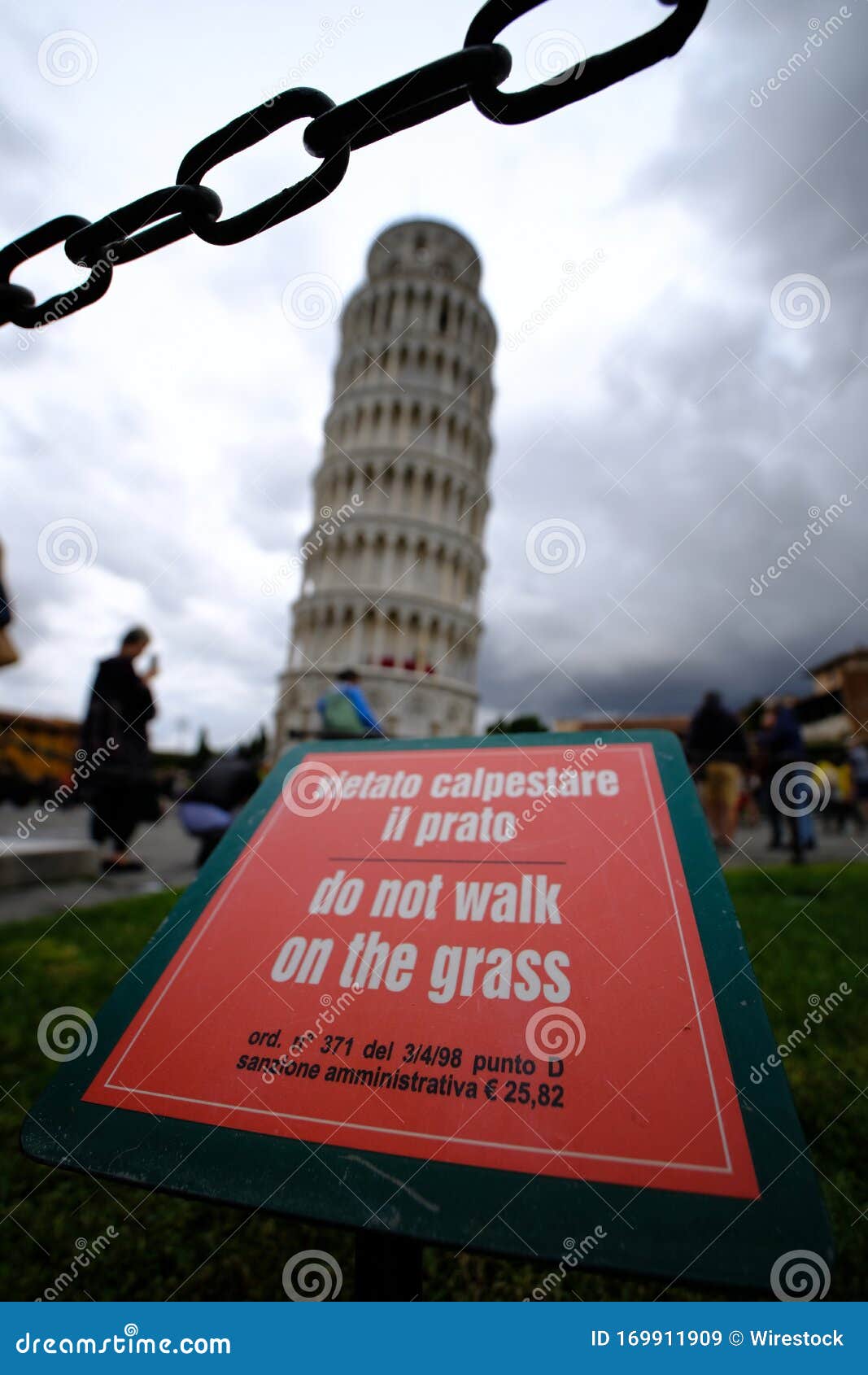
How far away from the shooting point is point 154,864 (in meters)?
7.56

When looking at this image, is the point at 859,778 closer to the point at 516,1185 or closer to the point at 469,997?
the point at 469,997

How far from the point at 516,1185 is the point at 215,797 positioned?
3.99m

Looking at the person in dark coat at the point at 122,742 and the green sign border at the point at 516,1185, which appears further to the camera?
Result: the person in dark coat at the point at 122,742

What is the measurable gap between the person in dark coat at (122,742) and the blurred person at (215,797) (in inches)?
10.5

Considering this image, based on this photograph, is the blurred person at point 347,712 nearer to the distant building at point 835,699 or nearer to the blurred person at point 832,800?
the blurred person at point 832,800

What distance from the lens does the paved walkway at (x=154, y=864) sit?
504cm

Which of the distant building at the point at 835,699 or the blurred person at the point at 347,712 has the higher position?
the distant building at the point at 835,699

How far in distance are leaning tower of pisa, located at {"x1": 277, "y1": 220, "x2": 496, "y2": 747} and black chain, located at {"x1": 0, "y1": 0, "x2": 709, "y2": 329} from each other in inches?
1309

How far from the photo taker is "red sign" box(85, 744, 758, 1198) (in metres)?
0.81

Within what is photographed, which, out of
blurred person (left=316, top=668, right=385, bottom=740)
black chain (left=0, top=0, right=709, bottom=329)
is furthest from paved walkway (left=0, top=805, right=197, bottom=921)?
black chain (left=0, top=0, right=709, bottom=329)

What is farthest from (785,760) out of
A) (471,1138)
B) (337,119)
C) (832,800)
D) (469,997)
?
(337,119)

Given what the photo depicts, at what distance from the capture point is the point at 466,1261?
163cm

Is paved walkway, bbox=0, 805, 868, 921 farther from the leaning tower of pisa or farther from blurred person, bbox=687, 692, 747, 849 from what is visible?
the leaning tower of pisa

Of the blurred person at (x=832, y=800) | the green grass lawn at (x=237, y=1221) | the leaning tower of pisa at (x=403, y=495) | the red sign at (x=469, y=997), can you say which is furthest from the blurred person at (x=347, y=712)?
the leaning tower of pisa at (x=403, y=495)
